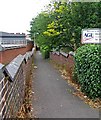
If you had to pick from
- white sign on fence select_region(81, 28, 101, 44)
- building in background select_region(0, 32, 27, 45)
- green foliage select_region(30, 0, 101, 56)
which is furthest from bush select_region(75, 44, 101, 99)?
building in background select_region(0, 32, 27, 45)

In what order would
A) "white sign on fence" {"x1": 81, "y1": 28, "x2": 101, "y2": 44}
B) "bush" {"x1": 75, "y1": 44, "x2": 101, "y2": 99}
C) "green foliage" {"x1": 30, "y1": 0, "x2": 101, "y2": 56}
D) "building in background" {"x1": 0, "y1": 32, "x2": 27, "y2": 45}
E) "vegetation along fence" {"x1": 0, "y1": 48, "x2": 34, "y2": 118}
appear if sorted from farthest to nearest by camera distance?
"building in background" {"x1": 0, "y1": 32, "x2": 27, "y2": 45}, "green foliage" {"x1": 30, "y1": 0, "x2": 101, "y2": 56}, "white sign on fence" {"x1": 81, "y1": 28, "x2": 101, "y2": 44}, "bush" {"x1": 75, "y1": 44, "x2": 101, "y2": 99}, "vegetation along fence" {"x1": 0, "y1": 48, "x2": 34, "y2": 118}

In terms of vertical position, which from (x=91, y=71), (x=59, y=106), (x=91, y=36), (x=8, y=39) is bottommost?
(x=59, y=106)

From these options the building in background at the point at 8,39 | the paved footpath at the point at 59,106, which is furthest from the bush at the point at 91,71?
the building in background at the point at 8,39

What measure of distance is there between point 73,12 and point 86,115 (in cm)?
1082

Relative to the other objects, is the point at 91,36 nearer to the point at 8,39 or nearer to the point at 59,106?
the point at 59,106

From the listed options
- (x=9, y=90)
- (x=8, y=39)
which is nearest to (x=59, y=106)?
(x=9, y=90)

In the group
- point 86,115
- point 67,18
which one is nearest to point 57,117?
point 86,115

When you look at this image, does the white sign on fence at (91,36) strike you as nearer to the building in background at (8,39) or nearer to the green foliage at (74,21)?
the green foliage at (74,21)

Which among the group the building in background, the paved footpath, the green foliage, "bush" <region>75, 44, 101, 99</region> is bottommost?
the paved footpath

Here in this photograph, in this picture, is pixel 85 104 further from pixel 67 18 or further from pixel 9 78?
pixel 67 18

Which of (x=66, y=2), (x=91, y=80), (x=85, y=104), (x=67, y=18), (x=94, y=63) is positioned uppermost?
(x=66, y=2)

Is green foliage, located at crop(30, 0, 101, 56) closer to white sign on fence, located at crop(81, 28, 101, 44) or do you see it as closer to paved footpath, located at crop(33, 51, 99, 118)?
white sign on fence, located at crop(81, 28, 101, 44)

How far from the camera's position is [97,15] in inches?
617

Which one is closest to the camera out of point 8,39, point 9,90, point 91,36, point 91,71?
point 9,90
